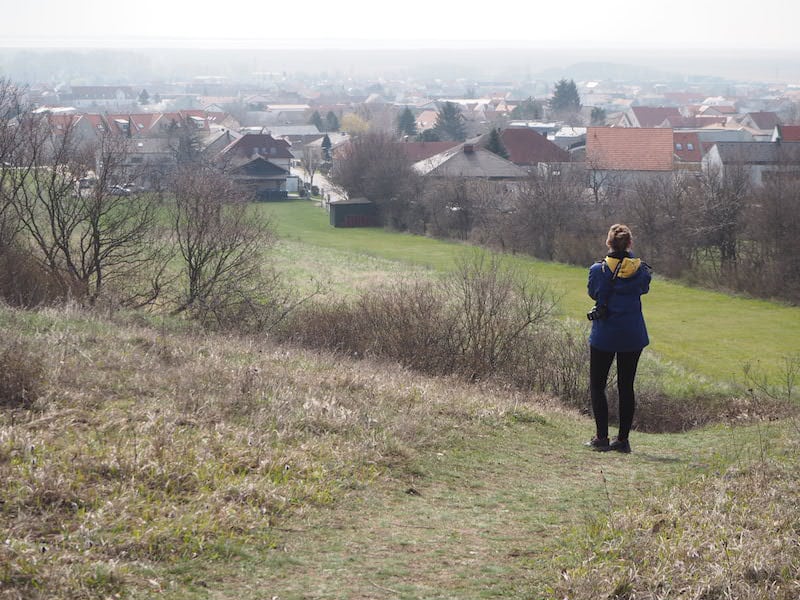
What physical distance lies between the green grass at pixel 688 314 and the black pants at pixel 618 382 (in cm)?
1650

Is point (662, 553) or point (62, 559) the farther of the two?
point (662, 553)

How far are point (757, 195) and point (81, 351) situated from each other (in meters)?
37.7

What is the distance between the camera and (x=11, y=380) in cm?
799

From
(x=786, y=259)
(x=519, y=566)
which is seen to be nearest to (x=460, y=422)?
(x=519, y=566)

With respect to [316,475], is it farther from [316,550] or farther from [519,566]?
[519,566]

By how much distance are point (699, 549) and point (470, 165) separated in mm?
69085

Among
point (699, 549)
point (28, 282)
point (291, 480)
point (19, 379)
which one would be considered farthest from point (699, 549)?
point (28, 282)

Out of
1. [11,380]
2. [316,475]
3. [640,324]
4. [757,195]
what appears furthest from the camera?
[757,195]

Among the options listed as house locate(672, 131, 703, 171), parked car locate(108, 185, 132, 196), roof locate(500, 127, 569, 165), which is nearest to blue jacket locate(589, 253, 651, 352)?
parked car locate(108, 185, 132, 196)

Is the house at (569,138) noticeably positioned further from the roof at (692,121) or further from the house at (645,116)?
the house at (645,116)

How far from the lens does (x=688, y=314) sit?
36.0m

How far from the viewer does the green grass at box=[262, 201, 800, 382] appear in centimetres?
2862

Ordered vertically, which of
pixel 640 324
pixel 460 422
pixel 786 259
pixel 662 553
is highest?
pixel 640 324

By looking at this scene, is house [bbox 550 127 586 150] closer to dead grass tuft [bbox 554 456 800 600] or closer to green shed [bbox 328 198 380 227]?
green shed [bbox 328 198 380 227]
